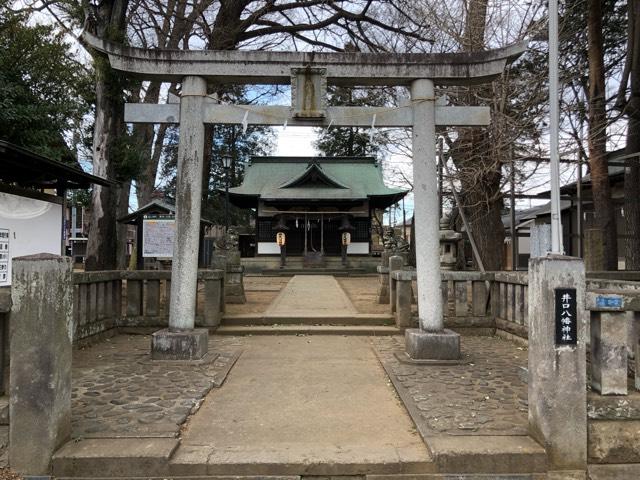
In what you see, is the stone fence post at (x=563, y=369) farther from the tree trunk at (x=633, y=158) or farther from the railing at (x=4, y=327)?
the tree trunk at (x=633, y=158)

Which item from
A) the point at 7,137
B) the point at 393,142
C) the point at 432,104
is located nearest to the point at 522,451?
the point at 432,104

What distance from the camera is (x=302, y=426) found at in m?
4.33

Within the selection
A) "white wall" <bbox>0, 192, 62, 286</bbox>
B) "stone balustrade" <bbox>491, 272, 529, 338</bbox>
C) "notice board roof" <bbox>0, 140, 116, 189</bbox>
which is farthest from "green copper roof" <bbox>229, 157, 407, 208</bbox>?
"white wall" <bbox>0, 192, 62, 286</bbox>

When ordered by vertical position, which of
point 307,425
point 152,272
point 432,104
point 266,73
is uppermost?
point 266,73

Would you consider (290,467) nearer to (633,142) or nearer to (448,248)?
(448,248)

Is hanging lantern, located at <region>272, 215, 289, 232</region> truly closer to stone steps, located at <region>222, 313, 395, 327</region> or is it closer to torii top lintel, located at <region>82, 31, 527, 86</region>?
stone steps, located at <region>222, 313, 395, 327</region>

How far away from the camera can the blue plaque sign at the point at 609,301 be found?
3699 millimetres

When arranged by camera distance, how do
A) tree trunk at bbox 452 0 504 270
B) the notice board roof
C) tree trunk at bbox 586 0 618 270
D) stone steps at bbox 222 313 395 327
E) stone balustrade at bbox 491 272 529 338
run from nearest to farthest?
the notice board roof
stone balustrade at bbox 491 272 529 338
stone steps at bbox 222 313 395 327
tree trunk at bbox 452 0 504 270
tree trunk at bbox 586 0 618 270

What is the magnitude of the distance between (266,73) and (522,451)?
5759mm

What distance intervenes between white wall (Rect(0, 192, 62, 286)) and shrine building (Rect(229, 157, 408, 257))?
1938 centimetres

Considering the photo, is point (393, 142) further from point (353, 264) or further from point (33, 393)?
point (353, 264)

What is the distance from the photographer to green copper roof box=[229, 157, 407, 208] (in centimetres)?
2720

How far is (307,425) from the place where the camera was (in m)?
4.36

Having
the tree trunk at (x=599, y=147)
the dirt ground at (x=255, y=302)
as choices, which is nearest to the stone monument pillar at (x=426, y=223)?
the dirt ground at (x=255, y=302)
